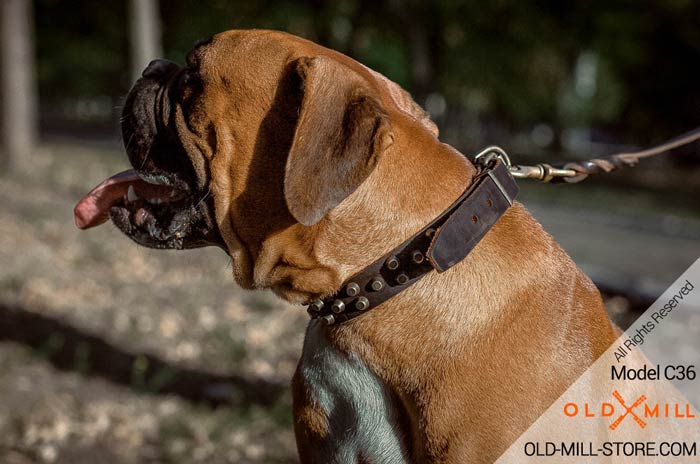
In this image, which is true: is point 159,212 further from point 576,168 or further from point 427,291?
point 576,168

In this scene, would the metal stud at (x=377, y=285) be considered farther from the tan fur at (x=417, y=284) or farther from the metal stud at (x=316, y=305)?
the metal stud at (x=316, y=305)

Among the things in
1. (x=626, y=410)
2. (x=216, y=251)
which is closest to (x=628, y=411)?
(x=626, y=410)

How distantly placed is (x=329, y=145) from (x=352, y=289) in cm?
44

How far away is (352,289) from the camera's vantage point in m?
2.38

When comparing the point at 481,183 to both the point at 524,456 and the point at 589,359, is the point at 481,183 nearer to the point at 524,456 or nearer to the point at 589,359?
the point at 589,359

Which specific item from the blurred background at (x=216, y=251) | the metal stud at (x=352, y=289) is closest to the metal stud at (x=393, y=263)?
the metal stud at (x=352, y=289)

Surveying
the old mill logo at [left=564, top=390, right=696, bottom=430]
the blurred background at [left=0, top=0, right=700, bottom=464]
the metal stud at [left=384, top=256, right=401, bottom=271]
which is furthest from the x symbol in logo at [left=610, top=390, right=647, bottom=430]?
the blurred background at [left=0, top=0, right=700, bottom=464]

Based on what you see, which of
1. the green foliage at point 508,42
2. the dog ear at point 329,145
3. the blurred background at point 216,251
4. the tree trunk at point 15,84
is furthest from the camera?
the green foliage at point 508,42

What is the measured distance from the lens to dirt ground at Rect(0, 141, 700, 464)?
4367 mm

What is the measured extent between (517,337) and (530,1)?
27367 millimetres

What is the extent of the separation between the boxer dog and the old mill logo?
9 cm

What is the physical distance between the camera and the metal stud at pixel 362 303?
2.37 metres

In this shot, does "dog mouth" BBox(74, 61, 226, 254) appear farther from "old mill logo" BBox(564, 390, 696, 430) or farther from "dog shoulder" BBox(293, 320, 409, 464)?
"old mill logo" BBox(564, 390, 696, 430)

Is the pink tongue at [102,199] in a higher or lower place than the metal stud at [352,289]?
lower
